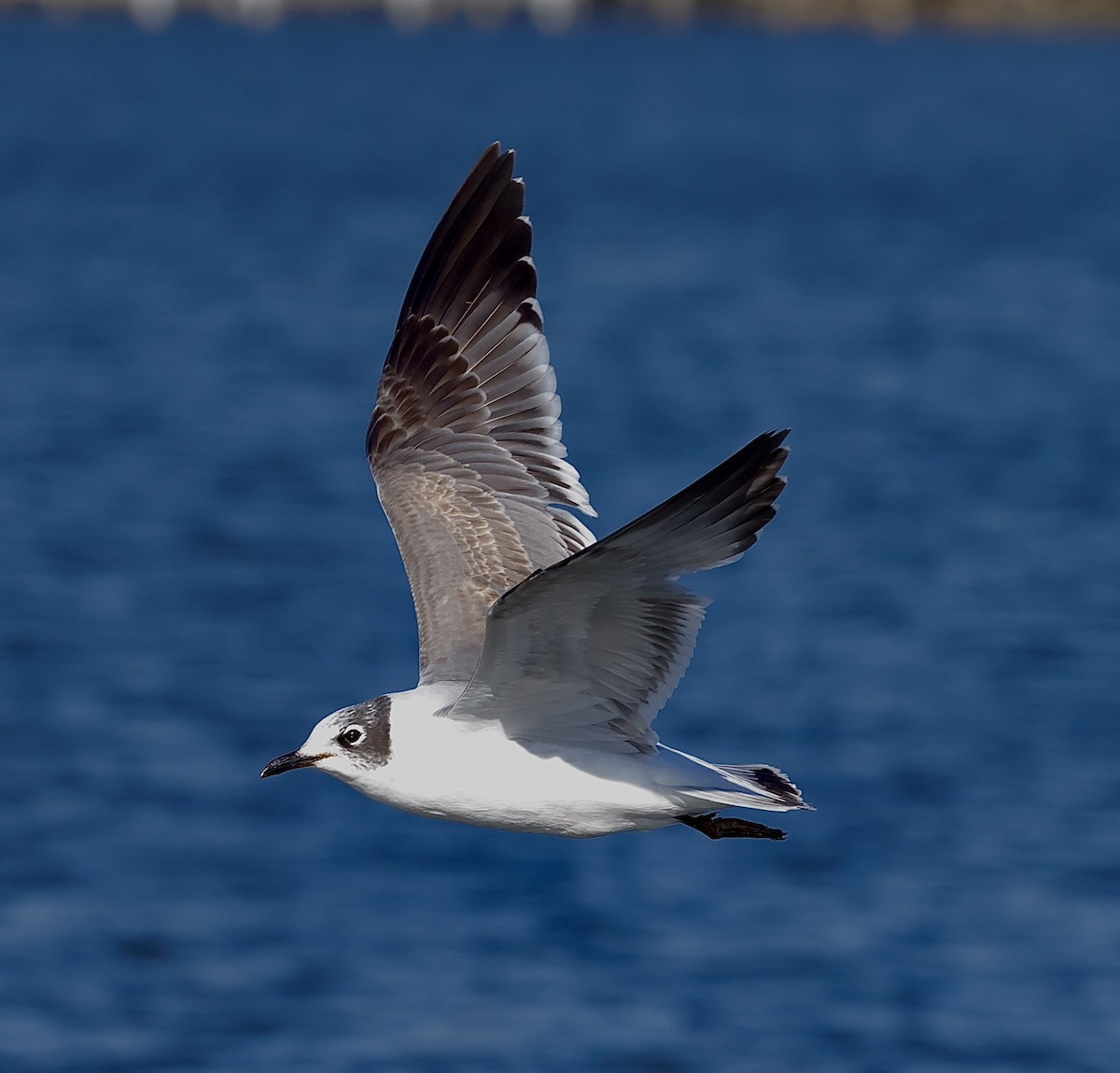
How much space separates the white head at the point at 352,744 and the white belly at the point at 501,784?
0.08 feet

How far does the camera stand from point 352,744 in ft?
24.7

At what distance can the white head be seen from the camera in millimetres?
7504

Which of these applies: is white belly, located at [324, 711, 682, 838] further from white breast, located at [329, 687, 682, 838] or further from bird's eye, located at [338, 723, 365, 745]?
bird's eye, located at [338, 723, 365, 745]

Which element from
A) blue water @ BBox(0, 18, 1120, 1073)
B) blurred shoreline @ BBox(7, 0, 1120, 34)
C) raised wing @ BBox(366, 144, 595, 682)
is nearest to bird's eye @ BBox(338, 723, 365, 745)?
raised wing @ BBox(366, 144, 595, 682)

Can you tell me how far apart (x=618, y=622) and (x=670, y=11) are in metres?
147

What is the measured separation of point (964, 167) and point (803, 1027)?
63412 mm

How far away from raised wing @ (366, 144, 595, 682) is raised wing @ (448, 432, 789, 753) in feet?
3.29

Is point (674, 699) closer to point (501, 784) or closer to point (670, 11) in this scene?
point (501, 784)

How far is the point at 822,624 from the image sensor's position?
22.8 meters

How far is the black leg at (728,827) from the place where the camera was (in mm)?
7957

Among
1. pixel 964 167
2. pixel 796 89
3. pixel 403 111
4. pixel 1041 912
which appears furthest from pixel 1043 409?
pixel 796 89

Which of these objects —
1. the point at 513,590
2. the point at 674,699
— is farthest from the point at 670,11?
the point at 513,590

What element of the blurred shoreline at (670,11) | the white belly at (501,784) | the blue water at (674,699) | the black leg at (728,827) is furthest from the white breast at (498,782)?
the blurred shoreline at (670,11)

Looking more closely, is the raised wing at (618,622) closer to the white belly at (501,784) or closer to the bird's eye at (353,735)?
the white belly at (501,784)
